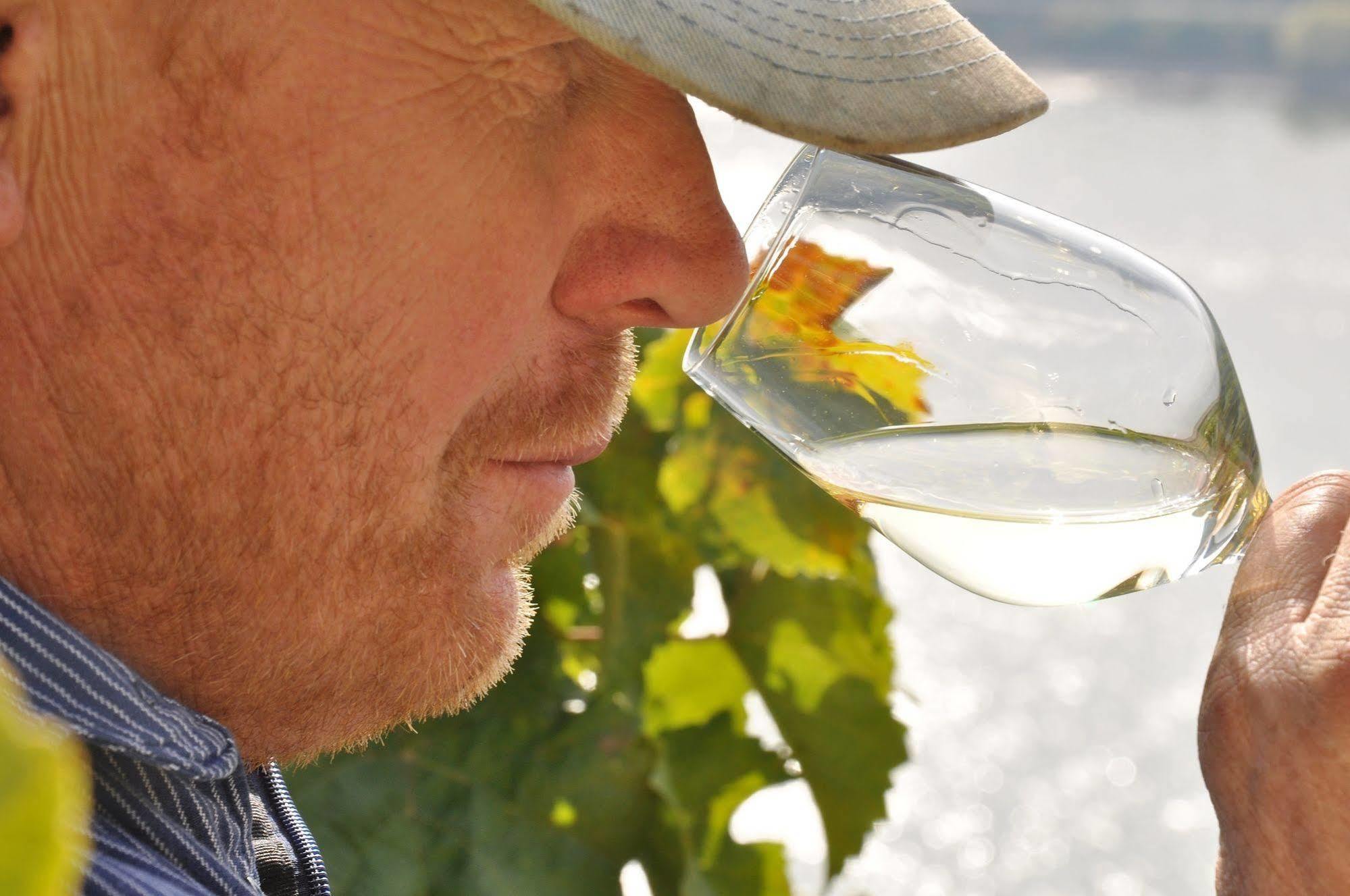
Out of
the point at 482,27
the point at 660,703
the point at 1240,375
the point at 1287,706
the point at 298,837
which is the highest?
the point at 482,27

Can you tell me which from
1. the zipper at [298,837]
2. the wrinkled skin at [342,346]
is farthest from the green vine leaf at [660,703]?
the wrinkled skin at [342,346]

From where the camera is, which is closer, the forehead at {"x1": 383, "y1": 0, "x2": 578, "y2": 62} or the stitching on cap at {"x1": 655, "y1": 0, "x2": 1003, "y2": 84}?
the stitching on cap at {"x1": 655, "y1": 0, "x2": 1003, "y2": 84}

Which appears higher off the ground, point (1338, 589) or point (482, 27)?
point (482, 27)

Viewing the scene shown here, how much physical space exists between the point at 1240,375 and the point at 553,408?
5.52 ft

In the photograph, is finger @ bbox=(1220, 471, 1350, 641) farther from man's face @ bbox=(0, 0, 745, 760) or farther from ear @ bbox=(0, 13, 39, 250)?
ear @ bbox=(0, 13, 39, 250)

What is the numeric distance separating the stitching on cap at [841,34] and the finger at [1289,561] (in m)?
0.35

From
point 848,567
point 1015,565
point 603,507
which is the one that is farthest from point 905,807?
point 1015,565

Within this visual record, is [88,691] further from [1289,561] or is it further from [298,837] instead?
[1289,561]

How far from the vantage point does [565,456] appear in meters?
0.92

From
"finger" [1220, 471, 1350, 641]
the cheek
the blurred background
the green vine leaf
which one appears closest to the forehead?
the cheek

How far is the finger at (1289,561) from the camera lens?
2.61ft

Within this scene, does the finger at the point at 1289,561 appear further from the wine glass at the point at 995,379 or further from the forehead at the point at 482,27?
the forehead at the point at 482,27

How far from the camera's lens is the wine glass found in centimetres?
84

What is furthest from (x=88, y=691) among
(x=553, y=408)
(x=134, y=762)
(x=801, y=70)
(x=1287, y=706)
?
(x=1287, y=706)
